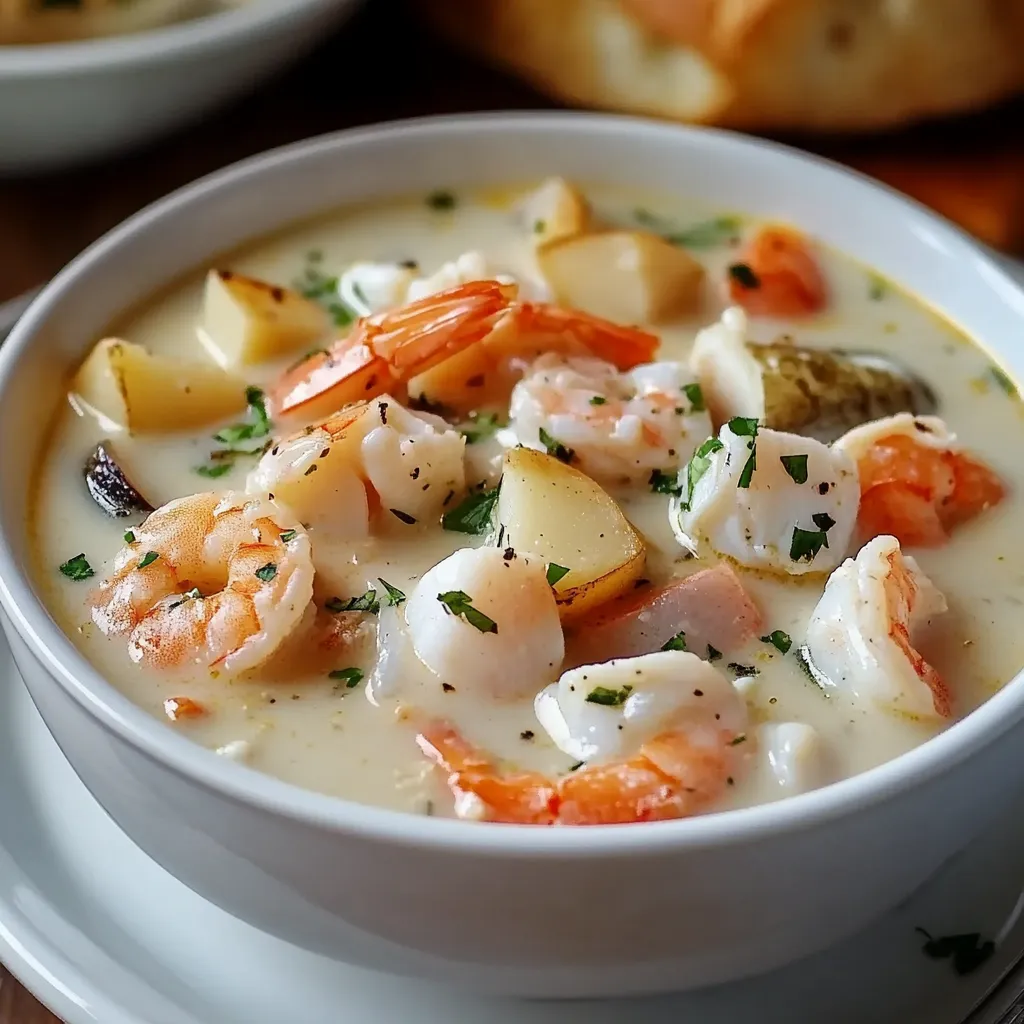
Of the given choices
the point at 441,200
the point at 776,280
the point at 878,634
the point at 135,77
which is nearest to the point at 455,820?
the point at 878,634

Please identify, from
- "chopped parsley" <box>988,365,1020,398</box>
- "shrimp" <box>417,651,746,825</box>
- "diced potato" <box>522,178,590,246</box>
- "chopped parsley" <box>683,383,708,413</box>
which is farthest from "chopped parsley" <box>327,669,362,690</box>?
"chopped parsley" <box>988,365,1020,398</box>

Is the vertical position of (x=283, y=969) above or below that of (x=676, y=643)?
below

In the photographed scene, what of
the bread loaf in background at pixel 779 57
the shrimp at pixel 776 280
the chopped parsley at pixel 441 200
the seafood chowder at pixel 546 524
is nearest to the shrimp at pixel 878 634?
the seafood chowder at pixel 546 524

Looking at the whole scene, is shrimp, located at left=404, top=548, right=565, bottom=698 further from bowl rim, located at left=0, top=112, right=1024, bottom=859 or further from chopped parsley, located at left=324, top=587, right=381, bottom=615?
bowl rim, located at left=0, top=112, right=1024, bottom=859

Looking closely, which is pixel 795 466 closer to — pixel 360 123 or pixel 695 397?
pixel 695 397

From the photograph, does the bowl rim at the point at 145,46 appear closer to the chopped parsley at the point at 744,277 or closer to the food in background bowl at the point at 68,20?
the food in background bowl at the point at 68,20

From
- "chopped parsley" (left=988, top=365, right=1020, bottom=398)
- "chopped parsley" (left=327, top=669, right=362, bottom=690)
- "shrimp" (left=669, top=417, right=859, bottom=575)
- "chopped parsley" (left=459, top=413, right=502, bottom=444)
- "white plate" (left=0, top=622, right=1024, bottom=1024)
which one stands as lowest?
"white plate" (left=0, top=622, right=1024, bottom=1024)

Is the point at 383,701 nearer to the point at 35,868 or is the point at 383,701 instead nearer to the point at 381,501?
the point at 381,501
